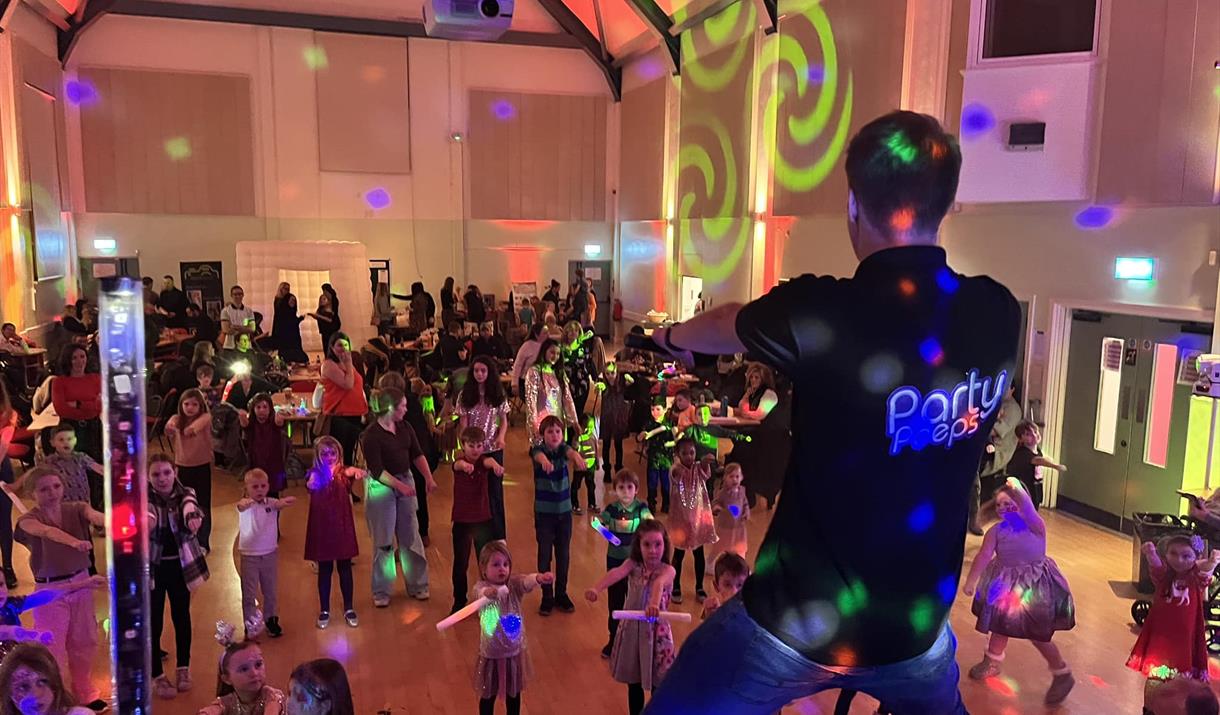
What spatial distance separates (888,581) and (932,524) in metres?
0.11

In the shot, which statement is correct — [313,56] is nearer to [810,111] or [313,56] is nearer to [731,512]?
[810,111]

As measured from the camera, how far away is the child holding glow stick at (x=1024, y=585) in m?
4.36

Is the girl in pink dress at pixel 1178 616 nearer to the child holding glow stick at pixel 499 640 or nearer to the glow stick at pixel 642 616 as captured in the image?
the glow stick at pixel 642 616

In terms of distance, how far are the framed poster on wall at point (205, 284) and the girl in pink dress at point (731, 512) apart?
1320 cm

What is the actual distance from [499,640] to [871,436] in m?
2.83

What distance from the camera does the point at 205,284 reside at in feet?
53.8

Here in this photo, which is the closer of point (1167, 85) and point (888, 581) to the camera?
point (888, 581)

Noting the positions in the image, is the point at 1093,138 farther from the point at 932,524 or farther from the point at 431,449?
the point at 932,524

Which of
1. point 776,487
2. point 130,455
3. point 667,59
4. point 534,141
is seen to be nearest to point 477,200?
point 534,141

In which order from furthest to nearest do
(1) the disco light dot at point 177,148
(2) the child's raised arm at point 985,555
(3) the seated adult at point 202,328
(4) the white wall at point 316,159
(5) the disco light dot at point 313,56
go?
1. (5) the disco light dot at point 313,56
2. (1) the disco light dot at point 177,148
3. (4) the white wall at point 316,159
4. (3) the seated adult at point 202,328
5. (2) the child's raised arm at point 985,555

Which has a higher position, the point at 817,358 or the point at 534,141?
the point at 534,141

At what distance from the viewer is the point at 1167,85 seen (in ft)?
22.4

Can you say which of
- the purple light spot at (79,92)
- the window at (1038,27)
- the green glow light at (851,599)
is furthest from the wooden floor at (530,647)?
the purple light spot at (79,92)

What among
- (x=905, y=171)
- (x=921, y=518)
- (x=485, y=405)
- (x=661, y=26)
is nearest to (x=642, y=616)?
(x=921, y=518)
